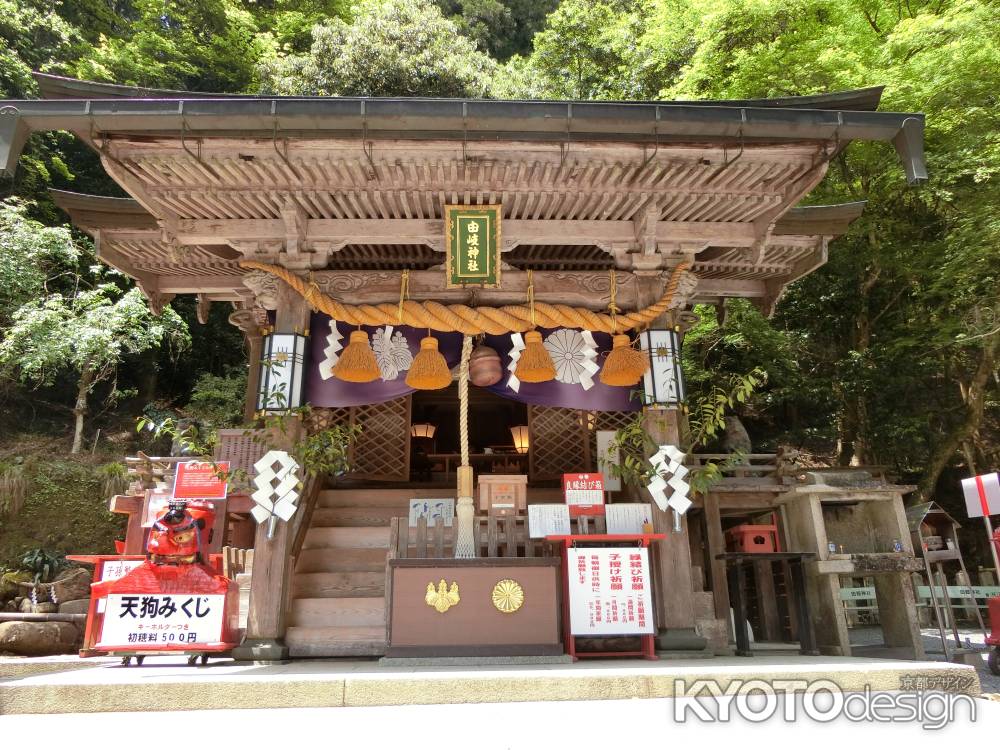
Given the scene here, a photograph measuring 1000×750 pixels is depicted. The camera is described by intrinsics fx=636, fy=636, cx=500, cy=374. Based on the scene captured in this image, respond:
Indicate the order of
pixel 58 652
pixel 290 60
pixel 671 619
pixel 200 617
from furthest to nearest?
pixel 290 60
pixel 58 652
pixel 671 619
pixel 200 617

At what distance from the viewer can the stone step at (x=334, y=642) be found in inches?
240

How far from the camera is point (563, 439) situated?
10945mm

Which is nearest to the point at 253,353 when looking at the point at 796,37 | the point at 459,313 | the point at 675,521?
the point at 459,313

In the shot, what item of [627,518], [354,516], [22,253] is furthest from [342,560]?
[22,253]

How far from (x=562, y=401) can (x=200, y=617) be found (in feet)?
14.0

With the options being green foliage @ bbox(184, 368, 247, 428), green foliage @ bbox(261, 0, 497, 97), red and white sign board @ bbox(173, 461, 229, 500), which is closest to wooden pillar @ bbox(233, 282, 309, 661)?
red and white sign board @ bbox(173, 461, 229, 500)

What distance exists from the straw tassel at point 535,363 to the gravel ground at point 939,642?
16.8 feet

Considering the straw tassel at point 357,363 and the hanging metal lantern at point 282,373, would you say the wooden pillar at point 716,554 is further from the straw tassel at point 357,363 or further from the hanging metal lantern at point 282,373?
the hanging metal lantern at point 282,373

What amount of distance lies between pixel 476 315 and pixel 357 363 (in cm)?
141

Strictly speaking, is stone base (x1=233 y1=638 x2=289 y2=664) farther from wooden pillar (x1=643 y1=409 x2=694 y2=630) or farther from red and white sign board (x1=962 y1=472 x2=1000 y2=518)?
red and white sign board (x1=962 y1=472 x2=1000 y2=518)

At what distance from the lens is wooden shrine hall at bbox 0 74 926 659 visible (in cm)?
568

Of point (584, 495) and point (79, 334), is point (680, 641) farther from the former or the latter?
point (79, 334)

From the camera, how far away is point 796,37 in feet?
48.3

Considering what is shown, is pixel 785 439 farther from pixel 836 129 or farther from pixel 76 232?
pixel 76 232
